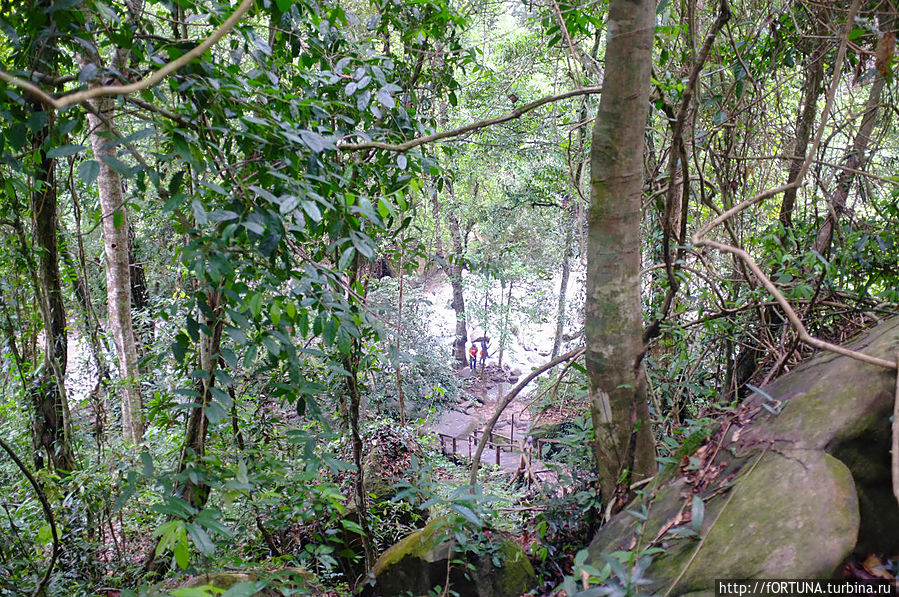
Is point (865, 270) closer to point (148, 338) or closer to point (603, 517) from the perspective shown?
point (603, 517)

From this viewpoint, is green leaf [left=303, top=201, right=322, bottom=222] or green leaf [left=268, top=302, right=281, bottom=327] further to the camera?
green leaf [left=268, top=302, right=281, bottom=327]

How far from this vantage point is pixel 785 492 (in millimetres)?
1844

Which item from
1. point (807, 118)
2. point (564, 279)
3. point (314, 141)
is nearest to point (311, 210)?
point (314, 141)

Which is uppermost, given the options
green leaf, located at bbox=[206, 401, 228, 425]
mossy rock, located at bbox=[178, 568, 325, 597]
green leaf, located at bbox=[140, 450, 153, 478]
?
green leaf, located at bbox=[206, 401, 228, 425]

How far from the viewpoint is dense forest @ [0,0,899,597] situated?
5.87 ft

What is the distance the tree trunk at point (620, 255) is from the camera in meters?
2.27

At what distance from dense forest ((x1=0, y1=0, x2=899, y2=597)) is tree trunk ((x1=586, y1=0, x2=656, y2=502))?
1cm

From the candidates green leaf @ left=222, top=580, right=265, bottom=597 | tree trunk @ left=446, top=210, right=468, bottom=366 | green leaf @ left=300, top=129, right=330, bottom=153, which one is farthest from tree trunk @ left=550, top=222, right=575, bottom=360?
green leaf @ left=222, top=580, right=265, bottom=597

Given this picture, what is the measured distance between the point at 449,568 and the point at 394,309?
1.65m

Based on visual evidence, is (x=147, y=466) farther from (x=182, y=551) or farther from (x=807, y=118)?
(x=807, y=118)

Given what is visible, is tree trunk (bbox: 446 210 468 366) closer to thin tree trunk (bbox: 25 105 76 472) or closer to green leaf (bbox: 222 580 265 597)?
thin tree trunk (bbox: 25 105 76 472)

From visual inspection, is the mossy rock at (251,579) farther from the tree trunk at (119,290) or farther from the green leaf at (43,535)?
the tree trunk at (119,290)

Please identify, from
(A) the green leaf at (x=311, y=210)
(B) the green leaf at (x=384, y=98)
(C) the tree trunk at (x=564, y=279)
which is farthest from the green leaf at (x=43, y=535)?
(C) the tree trunk at (x=564, y=279)

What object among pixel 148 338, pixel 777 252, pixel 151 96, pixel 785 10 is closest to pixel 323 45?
pixel 151 96
